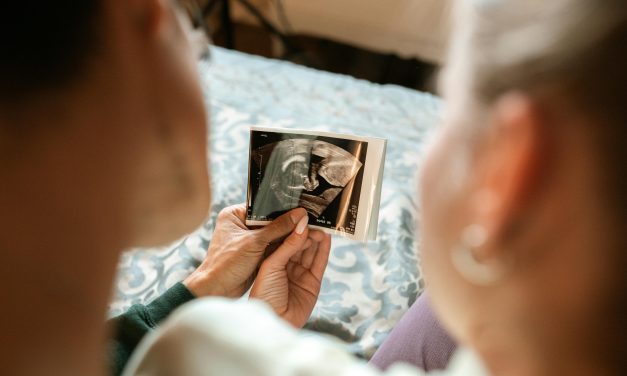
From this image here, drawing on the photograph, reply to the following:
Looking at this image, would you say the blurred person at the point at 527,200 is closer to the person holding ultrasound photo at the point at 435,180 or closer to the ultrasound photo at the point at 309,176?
the person holding ultrasound photo at the point at 435,180

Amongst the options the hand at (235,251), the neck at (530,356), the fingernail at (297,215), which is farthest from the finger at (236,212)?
the neck at (530,356)

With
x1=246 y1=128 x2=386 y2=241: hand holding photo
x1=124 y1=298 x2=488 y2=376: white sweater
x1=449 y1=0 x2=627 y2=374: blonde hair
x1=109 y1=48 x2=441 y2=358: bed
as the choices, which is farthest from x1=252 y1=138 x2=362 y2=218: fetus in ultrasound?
x1=449 y1=0 x2=627 y2=374: blonde hair

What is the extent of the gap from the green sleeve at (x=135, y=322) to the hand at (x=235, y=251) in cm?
4

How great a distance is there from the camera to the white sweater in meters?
0.49

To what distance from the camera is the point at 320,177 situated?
3.07 feet

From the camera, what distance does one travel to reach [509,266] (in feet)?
1.34

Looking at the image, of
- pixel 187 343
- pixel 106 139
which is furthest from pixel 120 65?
pixel 187 343

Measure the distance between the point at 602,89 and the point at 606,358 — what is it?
202 millimetres

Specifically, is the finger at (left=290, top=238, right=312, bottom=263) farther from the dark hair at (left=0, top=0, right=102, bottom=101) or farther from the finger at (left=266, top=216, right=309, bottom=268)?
the dark hair at (left=0, top=0, right=102, bottom=101)

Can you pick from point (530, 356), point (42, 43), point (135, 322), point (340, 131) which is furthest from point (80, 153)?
point (340, 131)

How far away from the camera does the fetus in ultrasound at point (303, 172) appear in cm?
91

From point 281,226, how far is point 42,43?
68 centimetres

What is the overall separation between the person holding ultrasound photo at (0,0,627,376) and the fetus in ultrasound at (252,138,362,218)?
41 cm

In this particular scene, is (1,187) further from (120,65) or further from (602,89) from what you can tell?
(602,89)
